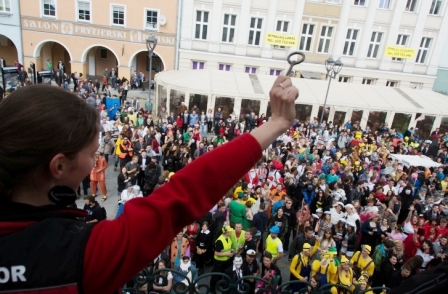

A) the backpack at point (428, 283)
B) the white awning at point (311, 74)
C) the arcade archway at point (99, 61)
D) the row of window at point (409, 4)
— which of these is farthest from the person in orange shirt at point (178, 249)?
the arcade archway at point (99, 61)

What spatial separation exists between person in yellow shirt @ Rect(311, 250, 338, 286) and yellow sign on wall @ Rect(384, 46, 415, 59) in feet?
81.9

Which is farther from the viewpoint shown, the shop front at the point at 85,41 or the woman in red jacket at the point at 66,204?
the shop front at the point at 85,41

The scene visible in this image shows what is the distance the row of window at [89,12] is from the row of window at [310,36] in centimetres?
350

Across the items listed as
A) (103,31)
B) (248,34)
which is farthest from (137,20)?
(248,34)

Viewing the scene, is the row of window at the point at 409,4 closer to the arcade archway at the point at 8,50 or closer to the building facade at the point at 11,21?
the building facade at the point at 11,21

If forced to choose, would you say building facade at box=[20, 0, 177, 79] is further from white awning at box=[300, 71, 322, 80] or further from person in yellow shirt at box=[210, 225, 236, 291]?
person in yellow shirt at box=[210, 225, 236, 291]

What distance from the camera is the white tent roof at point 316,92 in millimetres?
18688

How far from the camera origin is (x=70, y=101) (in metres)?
0.93

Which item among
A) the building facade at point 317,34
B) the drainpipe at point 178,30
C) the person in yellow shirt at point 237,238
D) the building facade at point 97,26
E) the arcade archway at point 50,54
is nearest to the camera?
the person in yellow shirt at point 237,238

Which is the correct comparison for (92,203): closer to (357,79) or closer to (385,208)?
(385,208)

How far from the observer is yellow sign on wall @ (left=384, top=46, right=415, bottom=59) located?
86.8 ft

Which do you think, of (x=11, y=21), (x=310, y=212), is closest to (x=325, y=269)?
(x=310, y=212)

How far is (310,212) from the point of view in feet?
29.0

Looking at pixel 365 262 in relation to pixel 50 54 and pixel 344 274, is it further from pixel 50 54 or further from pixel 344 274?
pixel 50 54
